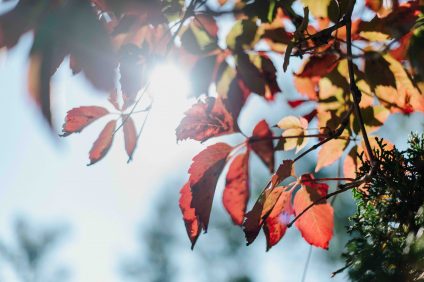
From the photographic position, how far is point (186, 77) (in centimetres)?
65

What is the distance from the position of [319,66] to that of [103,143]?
0.39 metres

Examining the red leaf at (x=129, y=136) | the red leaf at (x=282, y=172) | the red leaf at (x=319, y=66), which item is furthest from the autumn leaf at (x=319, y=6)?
the red leaf at (x=129, y=136)

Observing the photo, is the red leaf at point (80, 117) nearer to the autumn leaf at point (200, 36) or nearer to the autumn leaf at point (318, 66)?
the autumn leaf at point (200, 36)

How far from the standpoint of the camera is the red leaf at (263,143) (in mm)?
565

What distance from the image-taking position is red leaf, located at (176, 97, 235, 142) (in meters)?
0.60

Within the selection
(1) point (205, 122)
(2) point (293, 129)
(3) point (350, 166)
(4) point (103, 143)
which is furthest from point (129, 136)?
(3) point (350, 166)

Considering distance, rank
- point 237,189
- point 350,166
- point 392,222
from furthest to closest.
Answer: point 350,166 → point 237,189 → point 392,222

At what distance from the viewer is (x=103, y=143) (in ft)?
2.26

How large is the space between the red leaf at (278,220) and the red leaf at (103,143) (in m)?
0.28

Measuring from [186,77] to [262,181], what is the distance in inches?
250

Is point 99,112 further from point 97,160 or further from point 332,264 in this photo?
point 332,264

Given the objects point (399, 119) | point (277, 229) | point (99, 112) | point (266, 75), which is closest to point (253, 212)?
point (277, 229)

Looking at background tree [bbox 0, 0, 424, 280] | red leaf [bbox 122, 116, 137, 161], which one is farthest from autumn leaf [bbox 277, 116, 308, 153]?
red leaf [bbox 122, 116, 137, 161]

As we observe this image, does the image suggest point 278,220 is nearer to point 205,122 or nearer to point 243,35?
point 205,122
